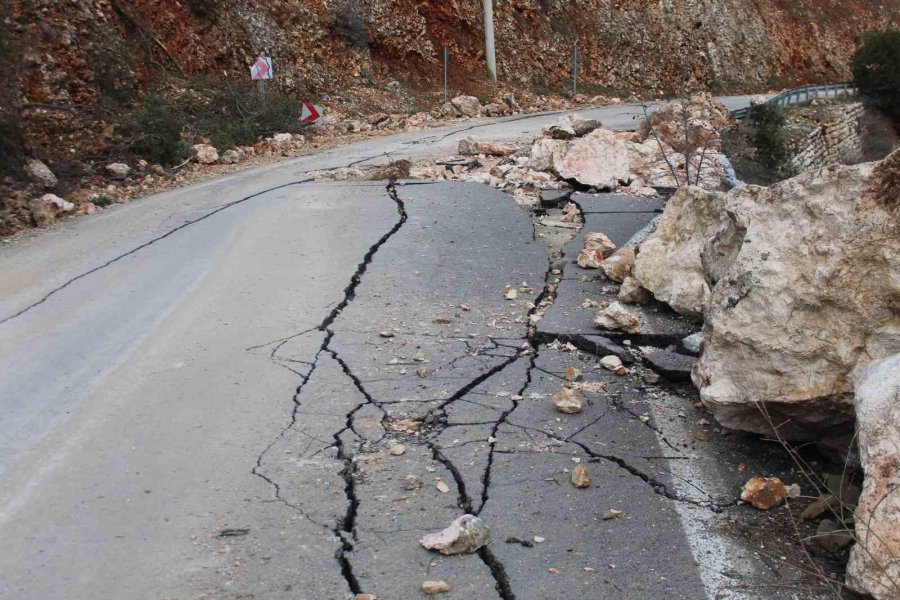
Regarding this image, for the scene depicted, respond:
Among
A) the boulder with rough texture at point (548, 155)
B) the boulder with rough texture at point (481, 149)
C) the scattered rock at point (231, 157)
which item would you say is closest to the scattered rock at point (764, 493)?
the boulder with rough texture at point (548, 155)

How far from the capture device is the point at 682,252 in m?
5.96

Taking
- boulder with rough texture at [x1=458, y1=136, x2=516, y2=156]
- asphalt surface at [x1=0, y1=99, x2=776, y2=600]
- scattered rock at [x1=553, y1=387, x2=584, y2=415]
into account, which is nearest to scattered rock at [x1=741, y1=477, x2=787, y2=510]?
asphalt surface at [x1=0, y1=99, x2=776, y2=600]

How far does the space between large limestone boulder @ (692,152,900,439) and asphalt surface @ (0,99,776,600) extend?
57 centimetres

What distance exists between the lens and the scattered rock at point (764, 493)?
363 centimetres

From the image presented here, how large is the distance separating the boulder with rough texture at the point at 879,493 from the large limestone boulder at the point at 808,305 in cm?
66

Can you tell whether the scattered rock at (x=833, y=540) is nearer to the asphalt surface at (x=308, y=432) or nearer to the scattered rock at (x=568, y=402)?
the asphalt surface at (x=308, y=432)

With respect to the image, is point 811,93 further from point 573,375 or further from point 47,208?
point 573,375

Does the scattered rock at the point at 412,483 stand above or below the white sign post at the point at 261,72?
below

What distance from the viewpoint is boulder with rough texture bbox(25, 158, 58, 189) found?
10789 millimetres

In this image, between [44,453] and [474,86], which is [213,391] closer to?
[44,453]

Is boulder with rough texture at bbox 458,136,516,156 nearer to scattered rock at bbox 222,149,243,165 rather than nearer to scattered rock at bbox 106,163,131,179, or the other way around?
scattered rock at bbox 222,149,243,165

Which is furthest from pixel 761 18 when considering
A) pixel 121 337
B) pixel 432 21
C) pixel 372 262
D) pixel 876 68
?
pixel 121 337

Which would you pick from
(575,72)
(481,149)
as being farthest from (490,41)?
(481,149)

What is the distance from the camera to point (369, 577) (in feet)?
10.3
